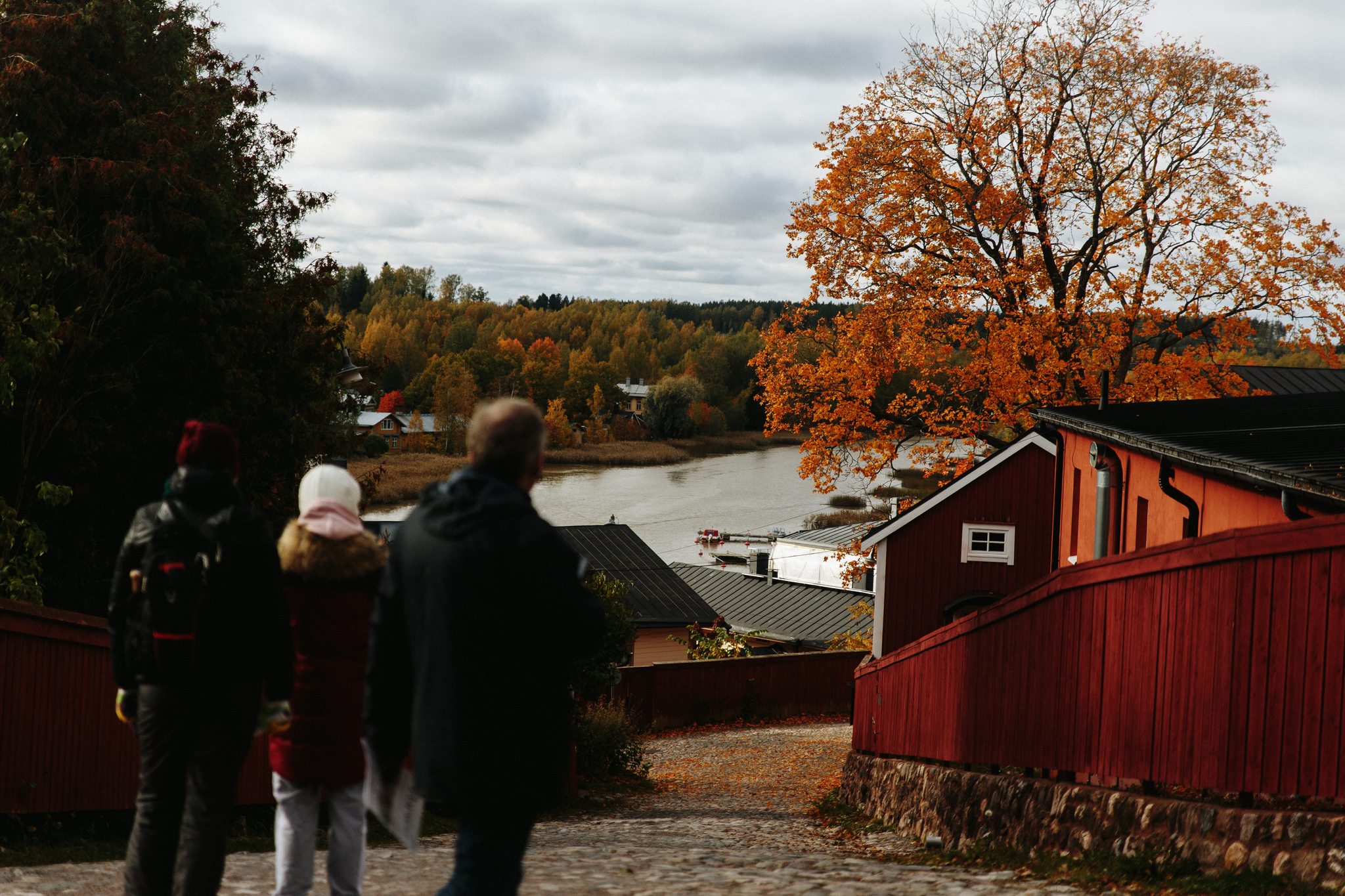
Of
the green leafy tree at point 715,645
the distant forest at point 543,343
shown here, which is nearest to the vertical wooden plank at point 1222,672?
the green leafy tree at point 715,645

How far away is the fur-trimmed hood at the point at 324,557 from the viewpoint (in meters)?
3.69

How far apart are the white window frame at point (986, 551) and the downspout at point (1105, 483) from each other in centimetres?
630

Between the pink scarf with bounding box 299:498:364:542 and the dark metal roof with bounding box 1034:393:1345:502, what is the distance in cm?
471

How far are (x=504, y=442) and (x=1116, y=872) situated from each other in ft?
14.0

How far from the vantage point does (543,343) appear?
136 m

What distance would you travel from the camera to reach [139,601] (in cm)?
351

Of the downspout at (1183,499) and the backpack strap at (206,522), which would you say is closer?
the backpack strap at (206,522)

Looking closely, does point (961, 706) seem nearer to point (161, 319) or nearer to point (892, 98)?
point (161, 319)

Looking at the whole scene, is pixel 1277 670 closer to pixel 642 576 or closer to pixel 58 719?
pixel 58 719

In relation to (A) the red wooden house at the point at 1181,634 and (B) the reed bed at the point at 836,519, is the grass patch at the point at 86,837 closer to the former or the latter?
(A) the red wooden house at the point at 1181,634

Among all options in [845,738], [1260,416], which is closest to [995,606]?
[1260,416]

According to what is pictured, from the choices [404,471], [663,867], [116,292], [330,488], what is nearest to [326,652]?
[330,488]

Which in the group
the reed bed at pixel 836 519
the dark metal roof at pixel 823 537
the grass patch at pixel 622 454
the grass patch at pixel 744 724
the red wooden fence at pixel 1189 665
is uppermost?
the grass patch at pixel 622 454

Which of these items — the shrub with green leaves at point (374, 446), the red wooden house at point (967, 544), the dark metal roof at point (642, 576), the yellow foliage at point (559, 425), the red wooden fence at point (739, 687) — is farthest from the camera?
the yellow foliage at point (559, 425)
